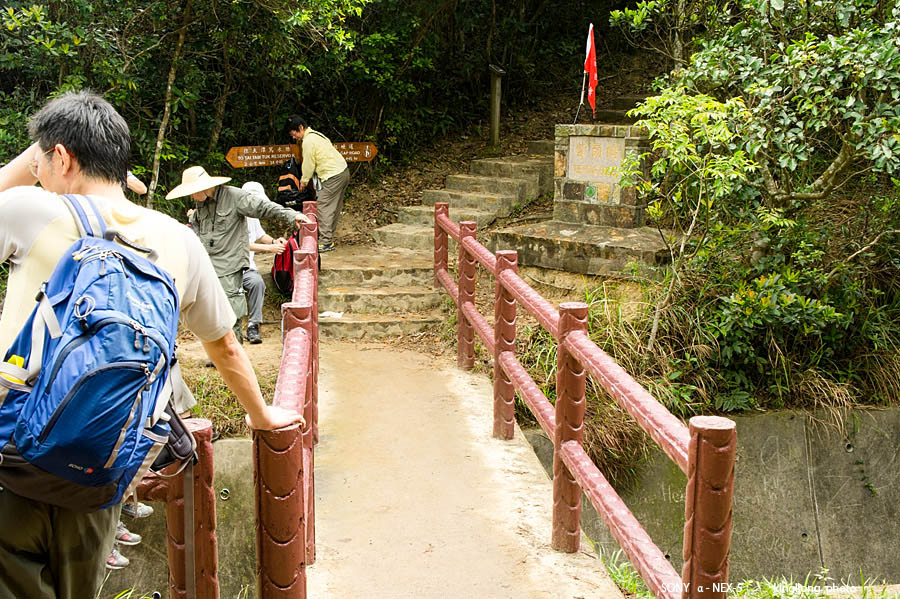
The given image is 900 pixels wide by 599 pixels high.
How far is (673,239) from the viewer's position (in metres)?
7.47

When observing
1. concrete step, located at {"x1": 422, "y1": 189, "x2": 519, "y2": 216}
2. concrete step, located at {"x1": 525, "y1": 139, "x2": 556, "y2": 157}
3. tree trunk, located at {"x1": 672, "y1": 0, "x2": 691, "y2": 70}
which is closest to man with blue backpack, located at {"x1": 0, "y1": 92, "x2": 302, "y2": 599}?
tree trunk, located at {"x1": 672, "y1": 0, "x2": 691, "y2": 70}

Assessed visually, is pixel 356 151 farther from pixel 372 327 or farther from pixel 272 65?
pixel 372 327

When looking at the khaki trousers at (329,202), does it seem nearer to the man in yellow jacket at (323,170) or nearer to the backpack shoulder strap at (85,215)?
the man in yellow jacket at (323,170)

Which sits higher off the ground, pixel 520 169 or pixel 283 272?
pixel 520 169

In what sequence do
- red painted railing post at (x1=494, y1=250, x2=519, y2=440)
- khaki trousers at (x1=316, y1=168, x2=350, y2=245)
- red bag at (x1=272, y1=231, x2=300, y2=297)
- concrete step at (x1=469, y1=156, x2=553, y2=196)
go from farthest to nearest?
concrete step at (x1=469, y1=156, x2=553, y2=196) → khaki trousers at (x1=316, y1=168, x2=350, y2=245) → red bag at (x1=272, y1=231, x2=300, y2=297) → red painted railing post at (x1=494, y1=250, x2=519, y2=440)

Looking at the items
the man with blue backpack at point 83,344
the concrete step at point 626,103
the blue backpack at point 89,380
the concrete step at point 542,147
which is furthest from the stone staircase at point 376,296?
the blue backpack at point 89,380

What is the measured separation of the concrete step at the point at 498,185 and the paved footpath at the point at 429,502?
14.7 ft

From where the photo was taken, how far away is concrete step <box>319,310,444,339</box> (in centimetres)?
798

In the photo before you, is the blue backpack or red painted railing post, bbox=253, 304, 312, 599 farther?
red painted railing post, bbox=253, 304, 312, 599

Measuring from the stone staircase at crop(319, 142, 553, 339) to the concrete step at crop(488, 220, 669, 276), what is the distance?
0.93 m

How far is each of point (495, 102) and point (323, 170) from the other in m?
A: 3.37

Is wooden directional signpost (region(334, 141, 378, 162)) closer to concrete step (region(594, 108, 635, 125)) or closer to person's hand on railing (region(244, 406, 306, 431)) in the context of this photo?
concrete step (region(594, 108, 635, 125))

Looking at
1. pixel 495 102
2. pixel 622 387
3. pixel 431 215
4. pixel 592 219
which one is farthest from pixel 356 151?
pixel 622 387

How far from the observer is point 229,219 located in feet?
22.8
